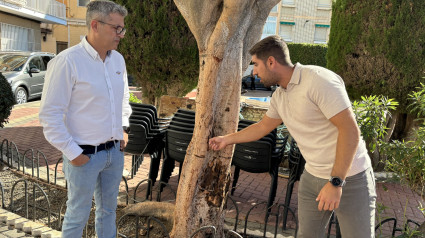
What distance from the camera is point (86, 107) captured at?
248 centimetres

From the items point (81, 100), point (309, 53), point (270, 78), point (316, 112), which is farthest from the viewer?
point (309, 53)

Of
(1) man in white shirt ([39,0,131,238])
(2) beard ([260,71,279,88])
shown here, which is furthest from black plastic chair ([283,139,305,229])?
(1) man in white shirt ([39,0,131,238])

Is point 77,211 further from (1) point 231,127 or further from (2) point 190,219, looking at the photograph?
(1) point 231,127

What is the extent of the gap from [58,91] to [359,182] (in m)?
1.99

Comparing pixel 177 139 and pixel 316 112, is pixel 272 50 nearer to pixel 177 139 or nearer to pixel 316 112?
pixel 316 112

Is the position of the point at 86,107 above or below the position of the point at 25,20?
below

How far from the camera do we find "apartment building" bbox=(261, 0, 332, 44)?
34.7m

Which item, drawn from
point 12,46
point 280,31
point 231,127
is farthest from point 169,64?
point 280,31

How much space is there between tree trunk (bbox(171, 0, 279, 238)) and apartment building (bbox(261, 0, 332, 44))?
3311cm

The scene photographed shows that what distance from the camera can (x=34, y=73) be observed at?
12.6 metres

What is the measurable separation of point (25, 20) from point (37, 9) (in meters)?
1.42

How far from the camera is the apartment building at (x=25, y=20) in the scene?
761 inches

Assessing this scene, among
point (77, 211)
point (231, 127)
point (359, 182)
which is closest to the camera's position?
point (359, 182)

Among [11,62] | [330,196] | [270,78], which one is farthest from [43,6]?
[330,196]
